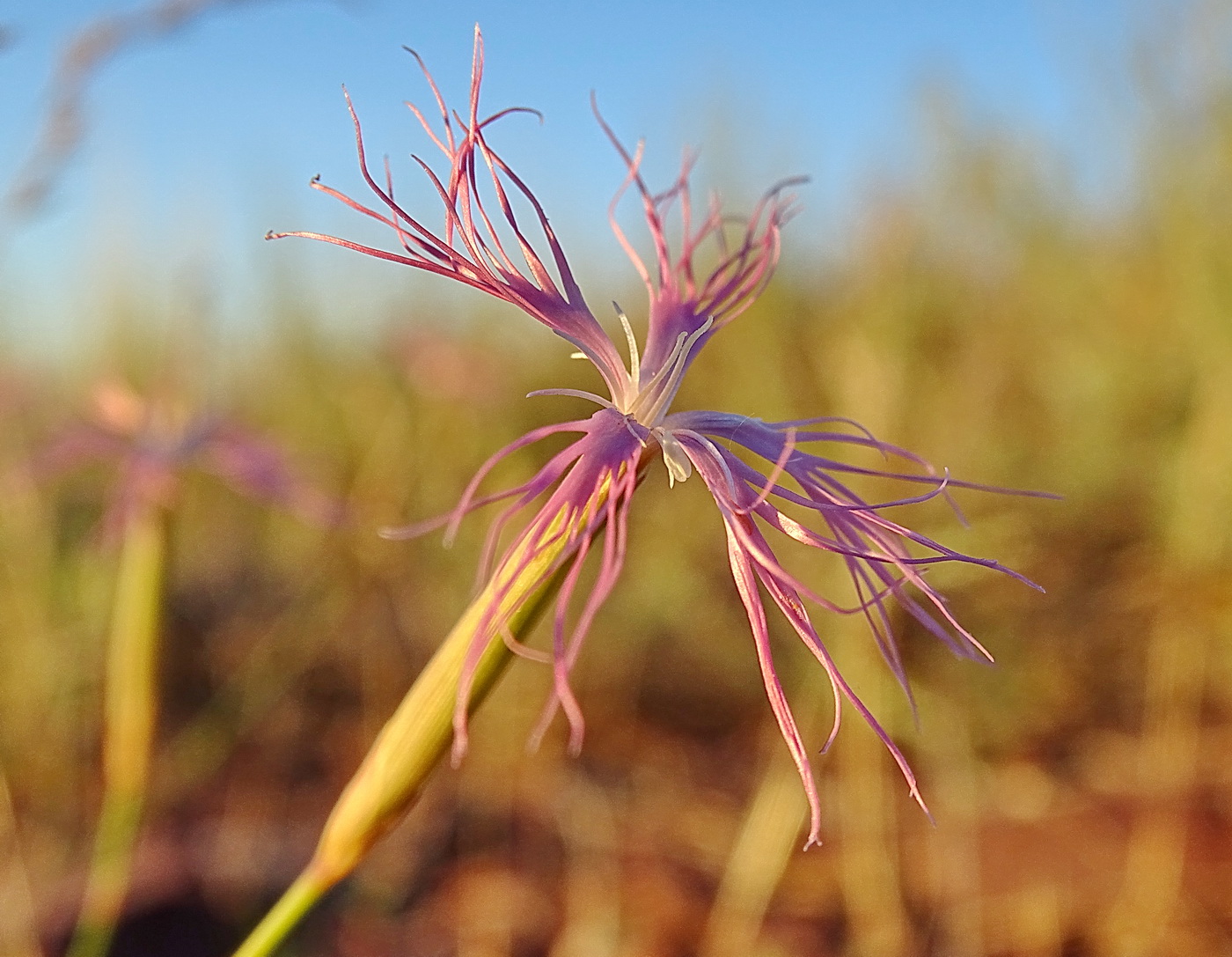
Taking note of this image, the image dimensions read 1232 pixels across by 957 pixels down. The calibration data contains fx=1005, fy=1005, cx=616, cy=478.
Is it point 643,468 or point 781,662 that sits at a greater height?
point 643,468

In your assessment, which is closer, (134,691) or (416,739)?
(416,739)

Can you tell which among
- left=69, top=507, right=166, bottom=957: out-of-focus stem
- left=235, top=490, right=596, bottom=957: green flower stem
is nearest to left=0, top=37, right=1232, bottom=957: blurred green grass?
left=69, top=507, right=166, bottom=957: out-of-focus stem

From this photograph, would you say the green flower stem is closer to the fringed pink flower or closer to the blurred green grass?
the fringed pink flower

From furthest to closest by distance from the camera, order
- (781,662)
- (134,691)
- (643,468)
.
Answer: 1. (781,662)
2. (134,691)
3. (643,468)

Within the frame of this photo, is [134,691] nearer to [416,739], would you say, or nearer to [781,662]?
[416,739]

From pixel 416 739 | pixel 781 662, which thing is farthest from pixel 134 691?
pixel 781 662
